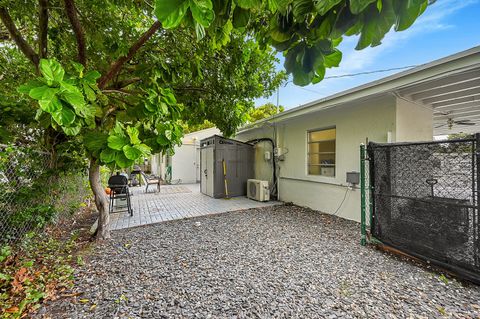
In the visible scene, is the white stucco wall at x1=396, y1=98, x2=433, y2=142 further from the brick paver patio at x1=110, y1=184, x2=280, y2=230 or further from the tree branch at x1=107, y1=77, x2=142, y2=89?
the tree branch at x1=107, y1=77, x2=142, y2=89

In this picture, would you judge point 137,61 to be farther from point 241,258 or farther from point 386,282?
point 386,282

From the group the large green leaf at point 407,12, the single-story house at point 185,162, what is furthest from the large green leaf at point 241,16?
the single-story house at point 185,162

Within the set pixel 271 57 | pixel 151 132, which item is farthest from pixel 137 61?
pixel 271 57

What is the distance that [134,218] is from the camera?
5098 mm

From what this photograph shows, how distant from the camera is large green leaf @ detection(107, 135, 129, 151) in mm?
1702

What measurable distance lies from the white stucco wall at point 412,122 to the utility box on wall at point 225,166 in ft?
17.7

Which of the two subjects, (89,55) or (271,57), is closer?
(89,55)

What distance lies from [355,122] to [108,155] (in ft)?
16.5

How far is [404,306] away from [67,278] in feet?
12.5

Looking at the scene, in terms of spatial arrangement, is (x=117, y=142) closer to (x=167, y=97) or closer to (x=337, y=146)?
(x=167, y=97)

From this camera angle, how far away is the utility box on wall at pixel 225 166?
25.5ft

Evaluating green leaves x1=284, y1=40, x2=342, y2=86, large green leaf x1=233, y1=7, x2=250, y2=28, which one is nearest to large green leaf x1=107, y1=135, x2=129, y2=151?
large green leaf x1=233, y1=7, x2=250, y2=28

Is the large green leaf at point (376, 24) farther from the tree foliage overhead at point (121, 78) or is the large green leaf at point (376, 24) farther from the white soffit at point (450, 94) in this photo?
the white soffit at point (450, 94)

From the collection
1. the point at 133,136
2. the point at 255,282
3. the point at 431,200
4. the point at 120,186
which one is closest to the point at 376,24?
the point at 133,136
